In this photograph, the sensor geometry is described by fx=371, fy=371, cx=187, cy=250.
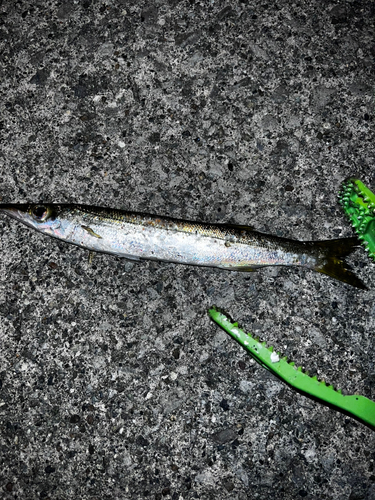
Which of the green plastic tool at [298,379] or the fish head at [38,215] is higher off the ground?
the fish head at [38,215]

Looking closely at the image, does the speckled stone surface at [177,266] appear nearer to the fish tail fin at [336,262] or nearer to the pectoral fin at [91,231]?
the fish tail fin at [336,262]

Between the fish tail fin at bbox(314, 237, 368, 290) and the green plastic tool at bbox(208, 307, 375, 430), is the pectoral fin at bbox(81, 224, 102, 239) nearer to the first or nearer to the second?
the green plastic tool at bbox(208, 307, 375, 430)

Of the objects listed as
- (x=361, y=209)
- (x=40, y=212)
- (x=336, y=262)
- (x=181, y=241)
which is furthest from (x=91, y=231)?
(x=361, y=209)

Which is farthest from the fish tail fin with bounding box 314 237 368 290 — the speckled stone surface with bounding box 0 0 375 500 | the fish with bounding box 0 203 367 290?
the speckled stone surface with bounding box 0 0 375 500

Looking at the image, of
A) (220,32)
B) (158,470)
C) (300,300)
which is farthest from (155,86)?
(158,470)

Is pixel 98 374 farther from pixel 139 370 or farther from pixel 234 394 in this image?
pixel 234 394

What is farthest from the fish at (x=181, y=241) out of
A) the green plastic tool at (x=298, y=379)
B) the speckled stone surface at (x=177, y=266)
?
the green plastic tool at (x=298, y=379)

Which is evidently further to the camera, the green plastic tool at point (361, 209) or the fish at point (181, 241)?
the green plastic tool at point (361, 209)
